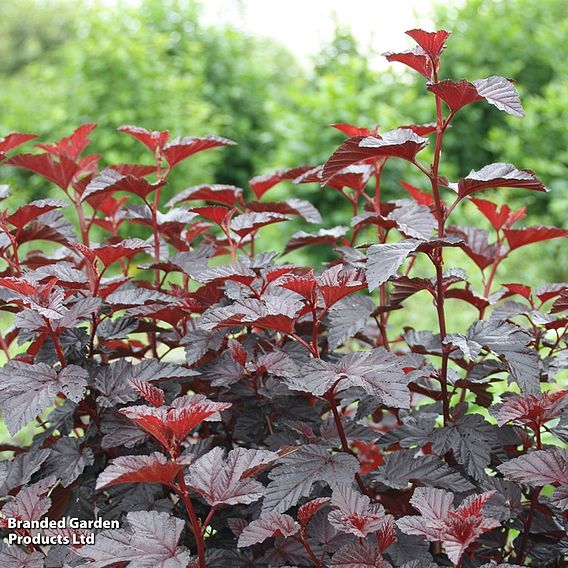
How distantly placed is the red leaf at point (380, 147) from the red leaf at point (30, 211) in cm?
Result: 58

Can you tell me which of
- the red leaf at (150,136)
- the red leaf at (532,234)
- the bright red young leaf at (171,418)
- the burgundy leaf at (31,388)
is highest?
the red leaf at (150,136)

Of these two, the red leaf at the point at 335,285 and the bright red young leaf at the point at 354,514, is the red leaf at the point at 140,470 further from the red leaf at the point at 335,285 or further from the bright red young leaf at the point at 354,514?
the red leaf at the point at 335,285

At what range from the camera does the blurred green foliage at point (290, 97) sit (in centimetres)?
568

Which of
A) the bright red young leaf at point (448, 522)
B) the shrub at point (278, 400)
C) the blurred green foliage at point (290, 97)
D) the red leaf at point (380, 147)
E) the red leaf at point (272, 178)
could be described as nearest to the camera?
the bright red young leaf at point (448, 522)

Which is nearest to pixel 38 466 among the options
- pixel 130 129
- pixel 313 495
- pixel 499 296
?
pixel 313 495

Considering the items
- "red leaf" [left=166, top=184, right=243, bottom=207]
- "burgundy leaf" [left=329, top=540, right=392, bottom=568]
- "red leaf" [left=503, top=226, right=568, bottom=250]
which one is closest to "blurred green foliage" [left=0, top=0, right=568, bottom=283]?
"red leaf" [left=503, top=226, right=568, bottom=250]

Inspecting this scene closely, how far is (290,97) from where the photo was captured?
22.9 ft

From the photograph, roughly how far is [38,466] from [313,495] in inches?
18.8

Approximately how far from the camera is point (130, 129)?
62.7 inches

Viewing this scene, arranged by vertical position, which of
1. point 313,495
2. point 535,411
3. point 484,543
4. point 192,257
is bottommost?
point 484,543

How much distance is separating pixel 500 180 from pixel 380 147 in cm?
20

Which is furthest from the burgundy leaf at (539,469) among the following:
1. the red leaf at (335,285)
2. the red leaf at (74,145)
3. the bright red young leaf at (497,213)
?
the red leaf at (74,145)

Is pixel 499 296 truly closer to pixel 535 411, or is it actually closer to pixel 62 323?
pixel 535 411

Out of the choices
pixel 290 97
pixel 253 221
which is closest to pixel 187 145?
pixel 253 221
